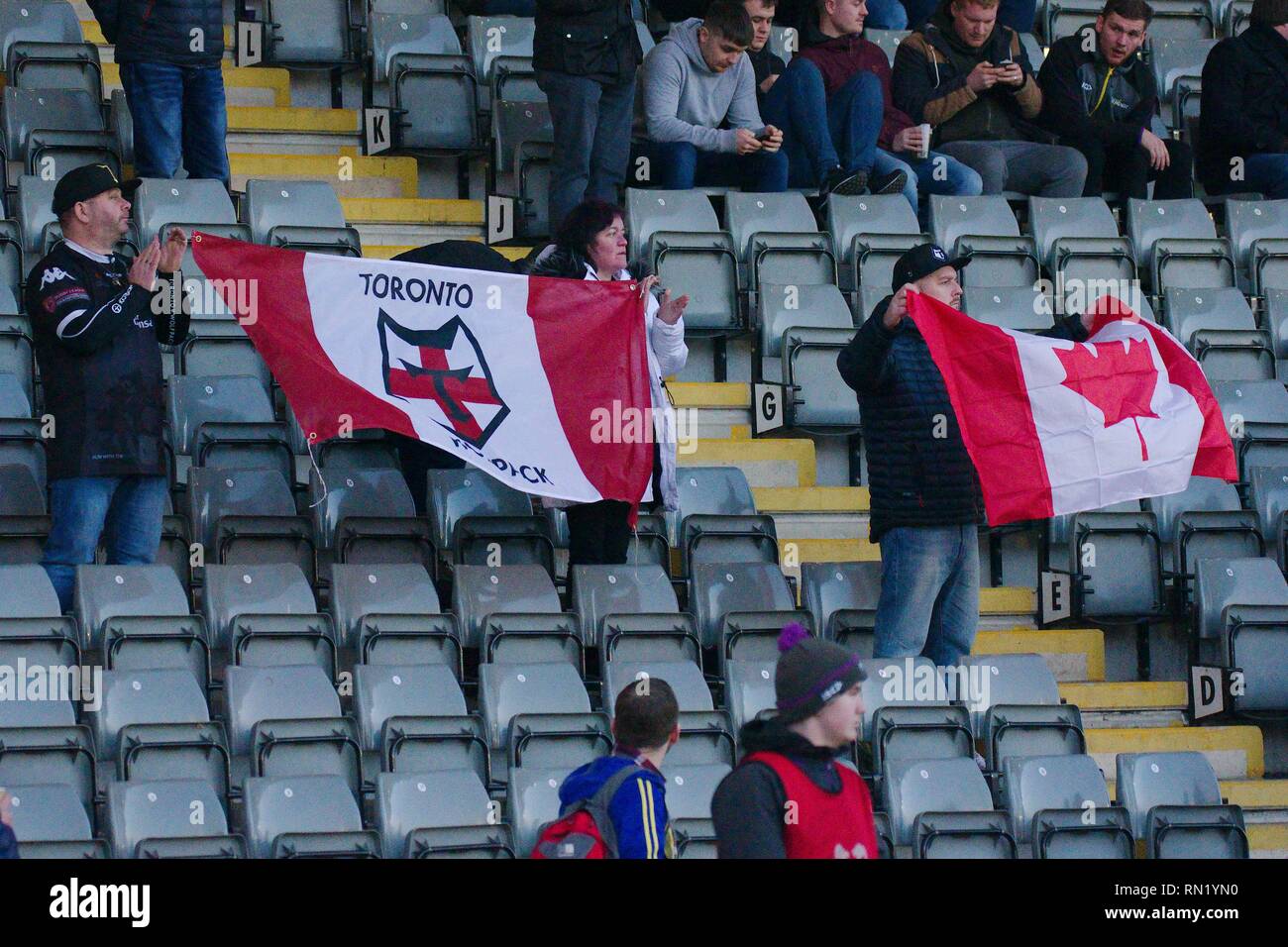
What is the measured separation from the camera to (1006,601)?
9.76 meters

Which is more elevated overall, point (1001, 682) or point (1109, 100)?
point (1109, 100)

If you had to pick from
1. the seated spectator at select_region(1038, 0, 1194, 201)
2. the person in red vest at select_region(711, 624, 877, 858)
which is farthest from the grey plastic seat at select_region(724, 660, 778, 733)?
the seated spectator at select_region(1038, 0, 1194, 201)

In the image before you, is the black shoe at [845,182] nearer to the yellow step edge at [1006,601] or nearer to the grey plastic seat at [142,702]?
the yellow step edge at [1006,601]

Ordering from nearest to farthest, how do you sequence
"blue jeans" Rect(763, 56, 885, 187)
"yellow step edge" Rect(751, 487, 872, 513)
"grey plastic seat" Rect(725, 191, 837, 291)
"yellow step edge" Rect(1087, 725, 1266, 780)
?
"yellow step edge" Rect(1087, 725, 1266, 780)
"yellow step edge" Rect(751, 487, 872, 513)
"grey plastic seat" Rect(725, 191, 837, 291)
"blue jeans" Rect(763, 56, 885, 187)

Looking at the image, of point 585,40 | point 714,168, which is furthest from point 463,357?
point 714,168

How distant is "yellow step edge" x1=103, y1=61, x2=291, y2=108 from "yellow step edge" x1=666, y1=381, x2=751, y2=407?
8.58 ft

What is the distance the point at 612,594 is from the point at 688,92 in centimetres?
307

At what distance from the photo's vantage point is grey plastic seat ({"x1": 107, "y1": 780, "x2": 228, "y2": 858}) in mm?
7000

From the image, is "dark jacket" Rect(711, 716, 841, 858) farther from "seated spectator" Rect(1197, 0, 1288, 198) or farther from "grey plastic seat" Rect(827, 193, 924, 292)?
"seated spectator" Rect(1197, 0, 1288, 198)

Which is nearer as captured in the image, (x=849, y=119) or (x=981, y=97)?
(x=849, y=119)

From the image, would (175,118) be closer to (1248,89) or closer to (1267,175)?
(1248,89)

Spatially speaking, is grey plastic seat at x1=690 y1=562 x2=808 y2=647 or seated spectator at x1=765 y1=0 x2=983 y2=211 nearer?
grey plastic seat at x1=690 y1=562 x2=808 y2=647

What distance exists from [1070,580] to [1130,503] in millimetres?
657
